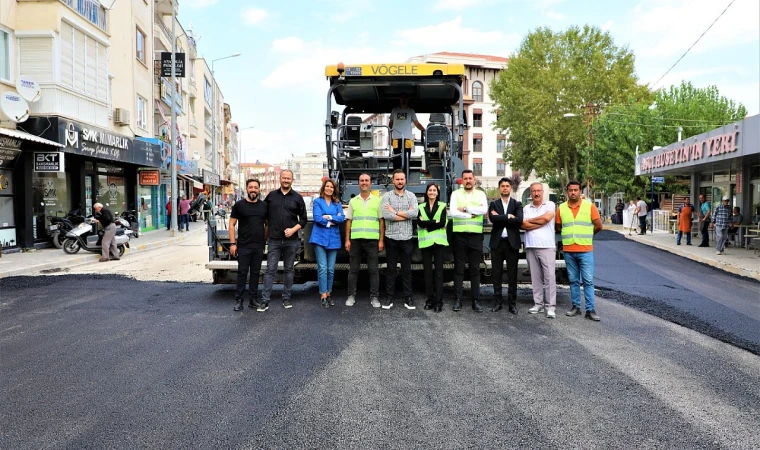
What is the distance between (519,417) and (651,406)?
1.05 metres

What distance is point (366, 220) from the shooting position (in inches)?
312

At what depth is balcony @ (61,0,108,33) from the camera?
18391 mm

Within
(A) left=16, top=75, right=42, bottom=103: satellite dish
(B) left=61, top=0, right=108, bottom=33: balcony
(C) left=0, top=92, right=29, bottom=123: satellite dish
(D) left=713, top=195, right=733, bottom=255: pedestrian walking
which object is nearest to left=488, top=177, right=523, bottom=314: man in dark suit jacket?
(D) left=713, top=195, right=733, bottom=255: pedestrian walking

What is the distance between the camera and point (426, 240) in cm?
780

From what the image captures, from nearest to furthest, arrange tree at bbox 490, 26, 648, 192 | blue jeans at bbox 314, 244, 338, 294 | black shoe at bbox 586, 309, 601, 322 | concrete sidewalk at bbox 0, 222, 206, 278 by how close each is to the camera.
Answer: black shoe at bbox 586, 309, 601, 322 < blue jeans at bbox 314, 244, 338, 294 < concrete sidewalk at bbox 0, 222, 206, 278 < tree at bbox 490, 26, 648, 192

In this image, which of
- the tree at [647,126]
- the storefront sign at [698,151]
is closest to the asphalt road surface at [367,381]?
the storefront sign at [698,151]

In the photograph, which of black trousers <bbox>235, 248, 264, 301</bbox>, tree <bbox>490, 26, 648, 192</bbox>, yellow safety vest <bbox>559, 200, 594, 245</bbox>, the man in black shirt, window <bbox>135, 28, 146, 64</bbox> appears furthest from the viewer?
tree <bbox>490, 26, 648, 192</bbox>

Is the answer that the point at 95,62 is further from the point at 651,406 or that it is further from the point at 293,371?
the point at 651,406

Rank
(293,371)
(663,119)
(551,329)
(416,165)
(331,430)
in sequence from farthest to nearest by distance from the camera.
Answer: (663,119)
(416,165)
(551,329)
(293,371)
(331,430)

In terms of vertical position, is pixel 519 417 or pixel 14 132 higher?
pixel 14 132

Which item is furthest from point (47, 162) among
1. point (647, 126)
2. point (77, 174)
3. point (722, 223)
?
point (647, 126)

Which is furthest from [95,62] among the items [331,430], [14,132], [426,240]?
[331,430]

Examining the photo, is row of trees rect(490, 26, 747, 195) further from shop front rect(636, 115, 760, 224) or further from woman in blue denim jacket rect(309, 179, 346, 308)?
woman in blue denim jacket rect(309, 179, 346, 308)

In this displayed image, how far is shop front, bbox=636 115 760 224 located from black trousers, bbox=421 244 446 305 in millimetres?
12137
